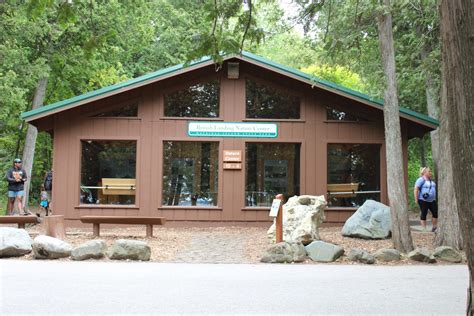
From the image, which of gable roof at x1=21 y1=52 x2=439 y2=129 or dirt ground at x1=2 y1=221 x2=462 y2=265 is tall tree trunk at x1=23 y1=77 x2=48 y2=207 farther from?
gable roof at x1=21 y1=52 x2=439 y2=129

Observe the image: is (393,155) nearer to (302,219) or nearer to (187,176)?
(302,219)

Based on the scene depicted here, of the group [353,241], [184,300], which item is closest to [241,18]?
[184,300]

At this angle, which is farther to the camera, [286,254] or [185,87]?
[185,87]

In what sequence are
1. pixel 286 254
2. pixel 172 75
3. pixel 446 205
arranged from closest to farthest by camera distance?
pixel 286 254 < pixel 446 205 < pixel 172 75

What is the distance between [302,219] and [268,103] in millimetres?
5513

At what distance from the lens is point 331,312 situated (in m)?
5.64

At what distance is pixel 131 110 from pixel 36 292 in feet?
34.7

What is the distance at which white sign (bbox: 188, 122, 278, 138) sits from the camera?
16547 millimetres

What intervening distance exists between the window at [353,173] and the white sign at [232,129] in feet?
6.60

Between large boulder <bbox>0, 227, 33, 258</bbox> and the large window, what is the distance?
8006 millimetres

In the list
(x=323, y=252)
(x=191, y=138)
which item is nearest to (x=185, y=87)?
(x=191, y=138)

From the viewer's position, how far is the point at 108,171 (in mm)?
16531

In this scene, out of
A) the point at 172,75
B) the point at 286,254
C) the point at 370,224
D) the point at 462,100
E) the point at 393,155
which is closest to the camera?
the point at 462,100

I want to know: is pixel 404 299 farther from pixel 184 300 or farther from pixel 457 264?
pixel 457 264
